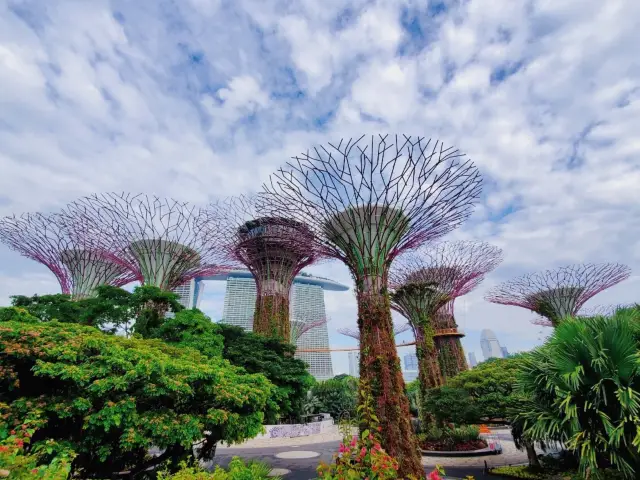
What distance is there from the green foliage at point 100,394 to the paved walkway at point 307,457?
6.91 meters

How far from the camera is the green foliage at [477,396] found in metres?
12.6

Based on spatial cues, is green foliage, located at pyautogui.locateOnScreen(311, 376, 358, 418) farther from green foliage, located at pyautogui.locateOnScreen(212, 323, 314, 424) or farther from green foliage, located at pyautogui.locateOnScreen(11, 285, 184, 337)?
green foliage, located at pyautogui.locateOnScreen(11, 285, 184, 337)

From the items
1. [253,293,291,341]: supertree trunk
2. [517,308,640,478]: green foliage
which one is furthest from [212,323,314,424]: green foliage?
[517,308,640,478]: green foliage

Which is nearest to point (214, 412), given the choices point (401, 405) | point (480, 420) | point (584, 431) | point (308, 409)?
point (401, 405)

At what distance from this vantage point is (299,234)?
41.7 ft

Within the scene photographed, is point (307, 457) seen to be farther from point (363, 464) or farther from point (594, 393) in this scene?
point (363, 464)

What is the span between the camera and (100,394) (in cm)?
582

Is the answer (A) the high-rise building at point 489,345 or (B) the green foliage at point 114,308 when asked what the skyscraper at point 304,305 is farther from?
(A) the high-rise building at point 489,345

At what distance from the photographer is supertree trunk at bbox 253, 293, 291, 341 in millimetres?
20469

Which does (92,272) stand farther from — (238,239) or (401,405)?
(401,405)

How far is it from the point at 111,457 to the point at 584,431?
9377mm

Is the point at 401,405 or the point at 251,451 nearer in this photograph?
the point at 401,405

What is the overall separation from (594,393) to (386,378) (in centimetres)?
446

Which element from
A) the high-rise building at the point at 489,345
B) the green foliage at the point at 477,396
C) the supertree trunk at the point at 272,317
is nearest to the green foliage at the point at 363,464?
the green foliage at the point at 477,396
